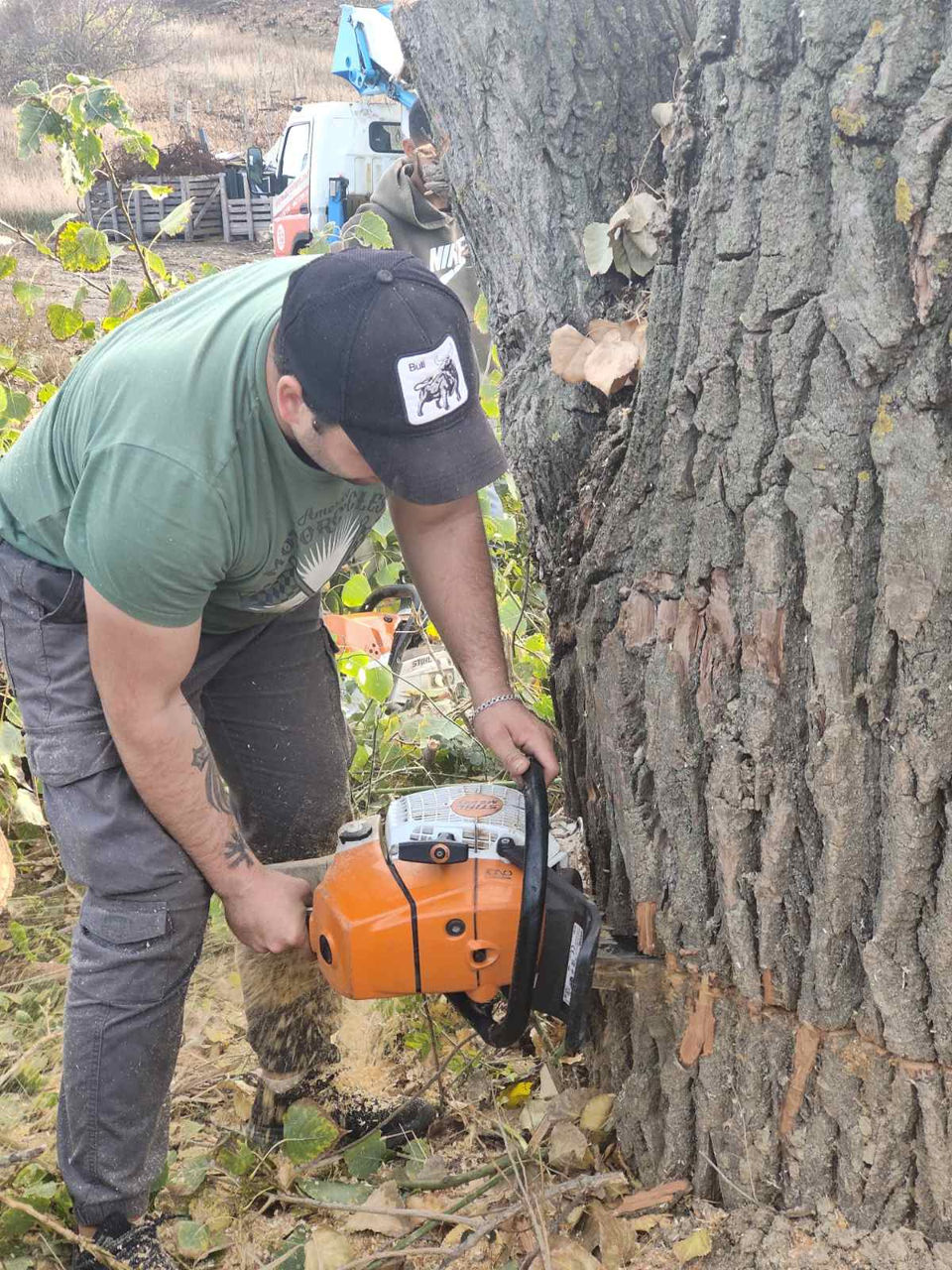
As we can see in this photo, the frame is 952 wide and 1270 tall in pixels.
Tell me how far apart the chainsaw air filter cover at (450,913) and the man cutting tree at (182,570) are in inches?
6.0

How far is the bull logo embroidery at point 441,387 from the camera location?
1602mm

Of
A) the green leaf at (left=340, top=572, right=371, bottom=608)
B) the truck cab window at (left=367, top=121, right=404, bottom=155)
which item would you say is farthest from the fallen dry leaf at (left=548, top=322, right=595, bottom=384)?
the truck cab window at (left=367, top=121, right=404, bottom=155)

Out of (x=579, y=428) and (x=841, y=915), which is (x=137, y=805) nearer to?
(x=579, y=428)

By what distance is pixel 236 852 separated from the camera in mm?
1860

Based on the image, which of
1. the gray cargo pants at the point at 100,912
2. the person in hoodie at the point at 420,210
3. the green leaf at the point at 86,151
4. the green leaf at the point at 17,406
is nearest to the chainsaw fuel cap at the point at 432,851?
the gray cargo pants at the point at 100,912

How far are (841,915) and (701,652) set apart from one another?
445mm

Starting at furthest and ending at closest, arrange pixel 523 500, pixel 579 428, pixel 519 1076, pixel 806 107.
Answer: pixel 519 1076
pixel 523 500
pixel 579 428
pixel 806 107

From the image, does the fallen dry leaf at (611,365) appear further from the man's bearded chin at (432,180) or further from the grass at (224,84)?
the grass at (224,84)

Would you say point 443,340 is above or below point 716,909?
above

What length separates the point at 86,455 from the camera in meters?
1.66

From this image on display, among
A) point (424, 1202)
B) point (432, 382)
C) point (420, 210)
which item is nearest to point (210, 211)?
point (420, 210)

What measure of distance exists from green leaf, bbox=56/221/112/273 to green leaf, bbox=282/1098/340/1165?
8.72 ft

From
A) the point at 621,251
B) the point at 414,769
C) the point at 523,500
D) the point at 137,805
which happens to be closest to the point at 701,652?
the point at 523,500

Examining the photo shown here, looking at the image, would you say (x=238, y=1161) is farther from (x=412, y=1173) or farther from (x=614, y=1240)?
(x=614, y=1240)
